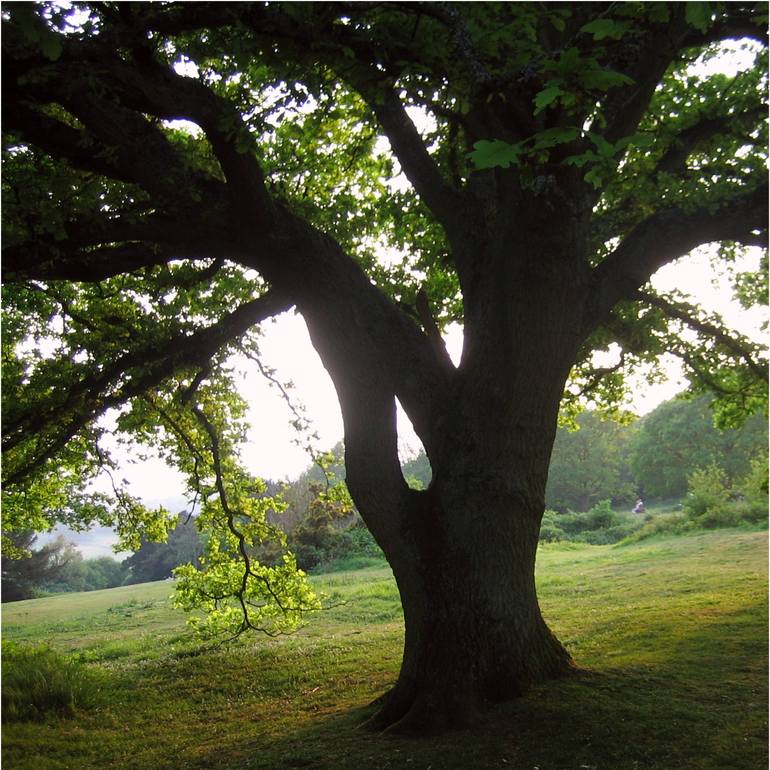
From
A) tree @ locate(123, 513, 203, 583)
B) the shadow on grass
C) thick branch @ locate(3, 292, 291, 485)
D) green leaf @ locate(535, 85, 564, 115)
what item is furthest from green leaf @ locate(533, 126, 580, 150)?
tree @ locate(123, 513, 203, 583)

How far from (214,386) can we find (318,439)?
7.13 feet

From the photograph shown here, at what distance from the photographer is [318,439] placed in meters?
10.8

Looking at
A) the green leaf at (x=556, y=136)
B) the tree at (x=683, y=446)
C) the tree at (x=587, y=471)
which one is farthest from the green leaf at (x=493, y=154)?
the tree at (x=587, y=471)

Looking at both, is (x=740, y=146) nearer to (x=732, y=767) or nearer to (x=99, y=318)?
(x=732, y=767)

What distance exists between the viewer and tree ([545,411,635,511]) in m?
58.3

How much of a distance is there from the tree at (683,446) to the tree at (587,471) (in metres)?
3.63

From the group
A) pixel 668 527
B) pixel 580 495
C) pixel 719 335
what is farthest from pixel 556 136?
pixel 580 495

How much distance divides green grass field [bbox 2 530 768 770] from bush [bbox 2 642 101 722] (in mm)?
272

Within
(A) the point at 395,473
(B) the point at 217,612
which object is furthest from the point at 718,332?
(B) the point at 217,612

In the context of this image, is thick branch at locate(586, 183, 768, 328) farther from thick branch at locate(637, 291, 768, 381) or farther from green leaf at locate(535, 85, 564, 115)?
green leaf at locate(535, 85, 564, 115)

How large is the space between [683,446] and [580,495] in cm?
1157

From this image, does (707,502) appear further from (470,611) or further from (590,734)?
(590,734)

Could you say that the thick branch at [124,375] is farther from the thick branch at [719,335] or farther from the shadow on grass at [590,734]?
the thick branch at [719,335]

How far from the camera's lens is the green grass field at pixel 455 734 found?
5297 mm
